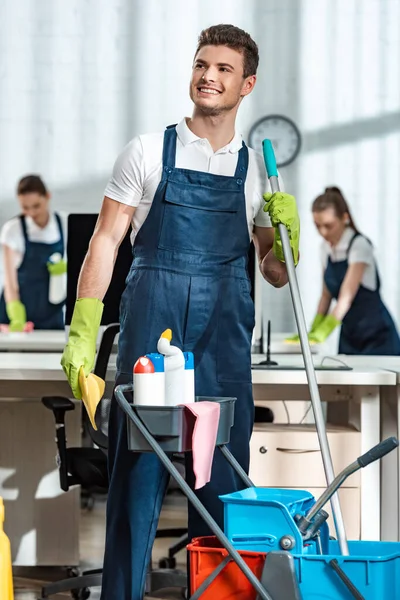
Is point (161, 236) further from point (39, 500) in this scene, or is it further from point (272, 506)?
point (39, 500)

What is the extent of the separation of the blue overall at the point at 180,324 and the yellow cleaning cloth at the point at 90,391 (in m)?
0.13

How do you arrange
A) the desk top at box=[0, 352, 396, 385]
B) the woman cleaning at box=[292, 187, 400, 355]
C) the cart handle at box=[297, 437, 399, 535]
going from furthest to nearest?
the woman cleaning at box=[292, 187, 400, 355] < the desk top at box=[0, 352, 396, 385] < the cart handle at box=[297, 437, 399, 535]

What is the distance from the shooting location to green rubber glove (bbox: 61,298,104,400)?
2123mm

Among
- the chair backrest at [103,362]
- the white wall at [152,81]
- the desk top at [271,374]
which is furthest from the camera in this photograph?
the white wall at [152,81]


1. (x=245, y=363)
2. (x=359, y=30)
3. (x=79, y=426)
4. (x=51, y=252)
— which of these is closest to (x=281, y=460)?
(x=245, y=363)

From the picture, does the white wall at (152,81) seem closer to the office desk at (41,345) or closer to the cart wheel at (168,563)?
the office desk at (41,345)

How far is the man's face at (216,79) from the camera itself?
7.27 ft

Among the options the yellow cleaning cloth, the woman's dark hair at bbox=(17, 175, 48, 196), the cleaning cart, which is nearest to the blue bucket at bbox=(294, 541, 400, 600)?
the cleaning cart

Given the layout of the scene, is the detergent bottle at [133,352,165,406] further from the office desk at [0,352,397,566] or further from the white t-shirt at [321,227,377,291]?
the white t-shirt at [321,227,377,291]

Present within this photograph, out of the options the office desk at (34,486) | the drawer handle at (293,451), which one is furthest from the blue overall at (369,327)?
the drawer handle at (293,451)

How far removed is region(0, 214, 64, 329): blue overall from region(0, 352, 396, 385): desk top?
298 cm

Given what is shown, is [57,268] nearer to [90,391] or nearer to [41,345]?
[41,345]

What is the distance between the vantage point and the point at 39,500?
3391 millimetres

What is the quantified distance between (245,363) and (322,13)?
5.08 m
